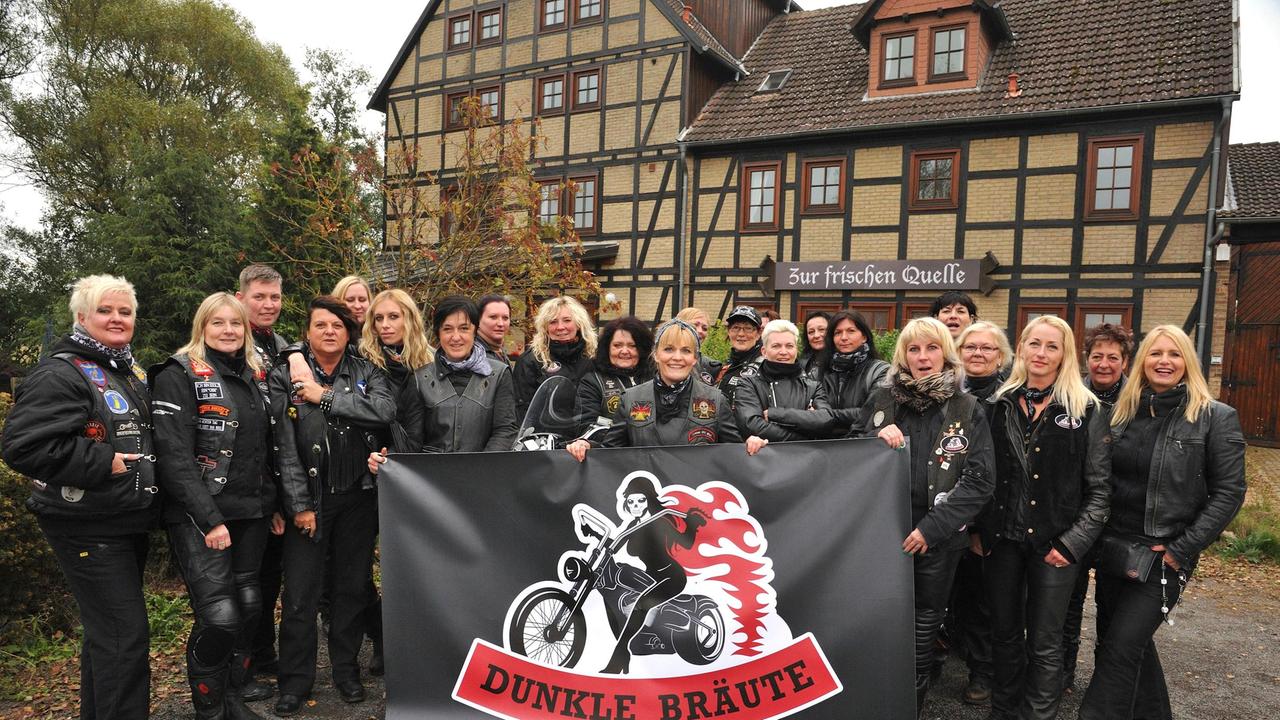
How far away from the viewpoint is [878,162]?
45.4 ft

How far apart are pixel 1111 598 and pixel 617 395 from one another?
8.41 ft

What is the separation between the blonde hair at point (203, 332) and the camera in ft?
11.4

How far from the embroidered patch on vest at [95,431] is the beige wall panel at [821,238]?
12.8 metres

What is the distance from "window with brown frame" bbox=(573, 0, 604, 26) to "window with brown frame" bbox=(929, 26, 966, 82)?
6897 millimetres

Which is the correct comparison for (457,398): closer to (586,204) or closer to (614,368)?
(614,368)

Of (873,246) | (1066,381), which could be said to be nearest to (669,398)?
(1066,381)

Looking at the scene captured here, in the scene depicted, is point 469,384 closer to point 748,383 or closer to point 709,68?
point 748,383

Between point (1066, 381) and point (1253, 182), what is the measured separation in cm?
1495

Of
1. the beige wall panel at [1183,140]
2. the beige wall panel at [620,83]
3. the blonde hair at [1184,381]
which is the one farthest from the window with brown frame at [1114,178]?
the blonde hair at [1184,381]

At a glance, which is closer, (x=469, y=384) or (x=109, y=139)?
(x=469, y=384)

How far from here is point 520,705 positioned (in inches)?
131

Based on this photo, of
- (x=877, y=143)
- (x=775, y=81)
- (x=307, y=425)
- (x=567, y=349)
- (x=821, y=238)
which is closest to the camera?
(x=307, y=425)

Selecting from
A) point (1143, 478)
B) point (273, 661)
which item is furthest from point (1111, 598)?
point (273, 661)

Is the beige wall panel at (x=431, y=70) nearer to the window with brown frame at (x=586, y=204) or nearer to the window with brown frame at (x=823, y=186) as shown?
the window with brown frame at (x=586, y=204)
